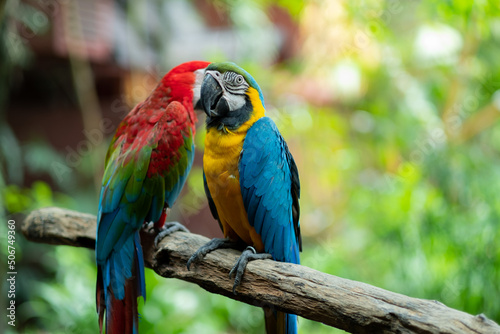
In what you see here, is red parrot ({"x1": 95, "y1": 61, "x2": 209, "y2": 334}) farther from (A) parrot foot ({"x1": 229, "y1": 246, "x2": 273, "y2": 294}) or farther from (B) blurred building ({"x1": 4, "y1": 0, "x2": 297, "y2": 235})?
(B) blurred building ({"x1": 4, "y1": 0, "x2": 297, "y2": 235})

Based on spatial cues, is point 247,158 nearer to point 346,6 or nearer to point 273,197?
point 273,197

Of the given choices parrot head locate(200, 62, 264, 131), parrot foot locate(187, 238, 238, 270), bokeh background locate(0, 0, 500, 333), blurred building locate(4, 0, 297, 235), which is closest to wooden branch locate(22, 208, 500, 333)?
parrot foot locate(187, 238, 238, 270)

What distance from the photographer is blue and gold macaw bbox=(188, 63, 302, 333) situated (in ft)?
3.59

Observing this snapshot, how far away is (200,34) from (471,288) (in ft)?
8.23

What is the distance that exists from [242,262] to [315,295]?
0.22m

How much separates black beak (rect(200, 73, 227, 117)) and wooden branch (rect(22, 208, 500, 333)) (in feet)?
1.34

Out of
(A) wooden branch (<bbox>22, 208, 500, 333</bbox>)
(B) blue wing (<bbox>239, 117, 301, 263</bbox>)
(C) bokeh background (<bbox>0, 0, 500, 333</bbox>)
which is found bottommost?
(A) wooden branch (<bbox>22, 208, 500, 333</bbox>)

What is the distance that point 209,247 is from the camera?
1185 millimetres

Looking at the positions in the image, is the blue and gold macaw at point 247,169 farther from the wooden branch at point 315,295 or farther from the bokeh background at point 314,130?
the bokeh background at point 314,130

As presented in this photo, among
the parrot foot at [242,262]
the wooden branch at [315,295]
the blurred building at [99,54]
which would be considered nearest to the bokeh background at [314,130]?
the blurred building at [99,54]

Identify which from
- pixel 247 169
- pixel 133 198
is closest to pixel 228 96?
pixel 247 169

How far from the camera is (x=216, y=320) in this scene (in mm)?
2654

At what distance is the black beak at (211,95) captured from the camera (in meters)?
1.09

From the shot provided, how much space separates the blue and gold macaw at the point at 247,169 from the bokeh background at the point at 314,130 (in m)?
1.12
